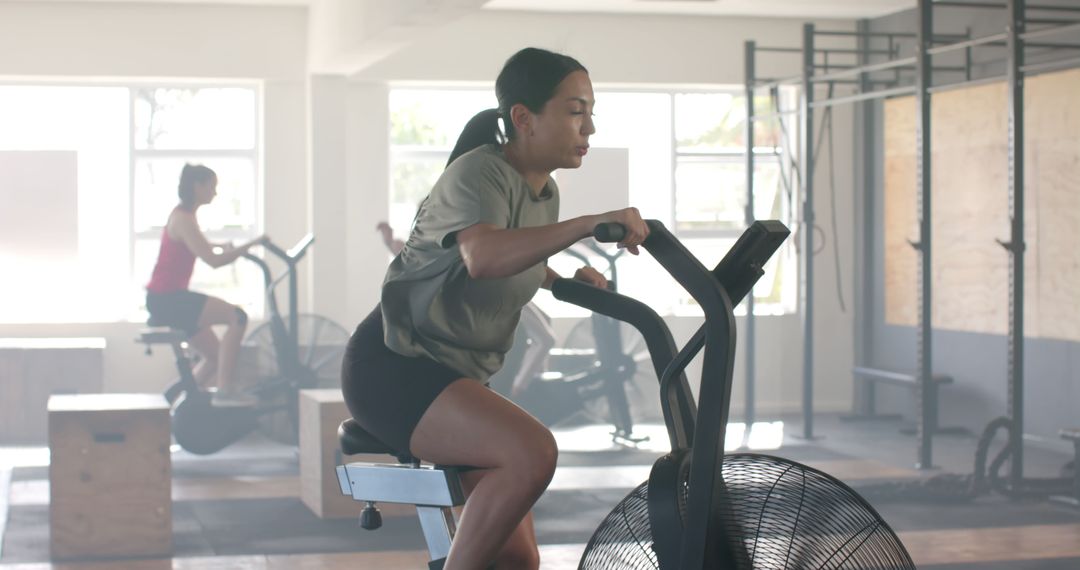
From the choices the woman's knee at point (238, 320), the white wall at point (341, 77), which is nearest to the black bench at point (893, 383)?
the white wall at point (341, 77)

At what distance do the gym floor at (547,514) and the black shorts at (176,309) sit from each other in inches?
25.6

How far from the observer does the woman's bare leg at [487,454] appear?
1.82 m

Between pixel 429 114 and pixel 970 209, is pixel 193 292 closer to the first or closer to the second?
pixel 429 114

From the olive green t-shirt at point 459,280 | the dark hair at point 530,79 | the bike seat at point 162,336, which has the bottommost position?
the bike seat at point 162,336

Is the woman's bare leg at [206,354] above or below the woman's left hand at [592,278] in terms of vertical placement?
below

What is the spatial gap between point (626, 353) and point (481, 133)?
4629mm

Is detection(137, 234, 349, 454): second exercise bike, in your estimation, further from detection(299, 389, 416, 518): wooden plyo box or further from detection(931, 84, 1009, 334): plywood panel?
detection(931, 84, 1009, 334): plywood panel

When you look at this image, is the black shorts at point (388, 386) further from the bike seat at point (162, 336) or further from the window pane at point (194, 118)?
the window pane at point (194, 118)

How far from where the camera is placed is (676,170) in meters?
8.35

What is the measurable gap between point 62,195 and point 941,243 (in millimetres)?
5072

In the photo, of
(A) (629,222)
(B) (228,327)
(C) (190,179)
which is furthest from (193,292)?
(A) (629,222)

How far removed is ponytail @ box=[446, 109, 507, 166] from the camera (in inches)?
78.4

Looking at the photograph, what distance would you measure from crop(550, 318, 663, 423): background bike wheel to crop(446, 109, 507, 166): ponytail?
453 centimetres

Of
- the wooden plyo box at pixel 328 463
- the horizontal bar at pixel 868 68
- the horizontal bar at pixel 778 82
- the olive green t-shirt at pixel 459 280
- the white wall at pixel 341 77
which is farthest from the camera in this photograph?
the white wall at pixel 341 77
